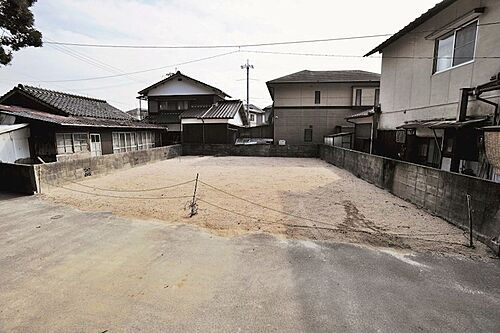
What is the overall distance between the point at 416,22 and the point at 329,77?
11338 millimetres

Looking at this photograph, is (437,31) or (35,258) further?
(437,31)

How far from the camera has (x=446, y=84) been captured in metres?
7.80

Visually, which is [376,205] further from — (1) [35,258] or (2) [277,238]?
(1) [35,258]

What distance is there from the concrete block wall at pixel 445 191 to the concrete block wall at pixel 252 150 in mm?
8733

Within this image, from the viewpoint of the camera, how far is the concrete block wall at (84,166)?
311 inches

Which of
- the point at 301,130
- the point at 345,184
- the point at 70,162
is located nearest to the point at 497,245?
the point at 345,184

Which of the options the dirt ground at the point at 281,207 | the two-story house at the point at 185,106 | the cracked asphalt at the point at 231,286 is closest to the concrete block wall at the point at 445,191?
the dirt ground at the point at 281,207

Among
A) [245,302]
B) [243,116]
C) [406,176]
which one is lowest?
Result: [245,302]

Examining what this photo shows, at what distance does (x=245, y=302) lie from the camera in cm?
281

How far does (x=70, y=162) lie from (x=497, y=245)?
38.3ft

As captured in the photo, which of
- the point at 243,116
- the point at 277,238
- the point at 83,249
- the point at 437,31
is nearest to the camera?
the point at 83,249

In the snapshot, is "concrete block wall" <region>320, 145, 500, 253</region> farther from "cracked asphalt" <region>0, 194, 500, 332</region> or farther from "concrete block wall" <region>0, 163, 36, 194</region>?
"concrete block wall" <region>0, 163, 36, 194</region>

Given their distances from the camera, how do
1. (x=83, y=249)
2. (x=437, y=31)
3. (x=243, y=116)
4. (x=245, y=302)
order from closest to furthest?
(x=245, y=302) → (x=83, y=249) → (x=437, y=31) → (x=243, y=116)

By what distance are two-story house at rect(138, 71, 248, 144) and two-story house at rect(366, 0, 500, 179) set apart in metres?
12.9
